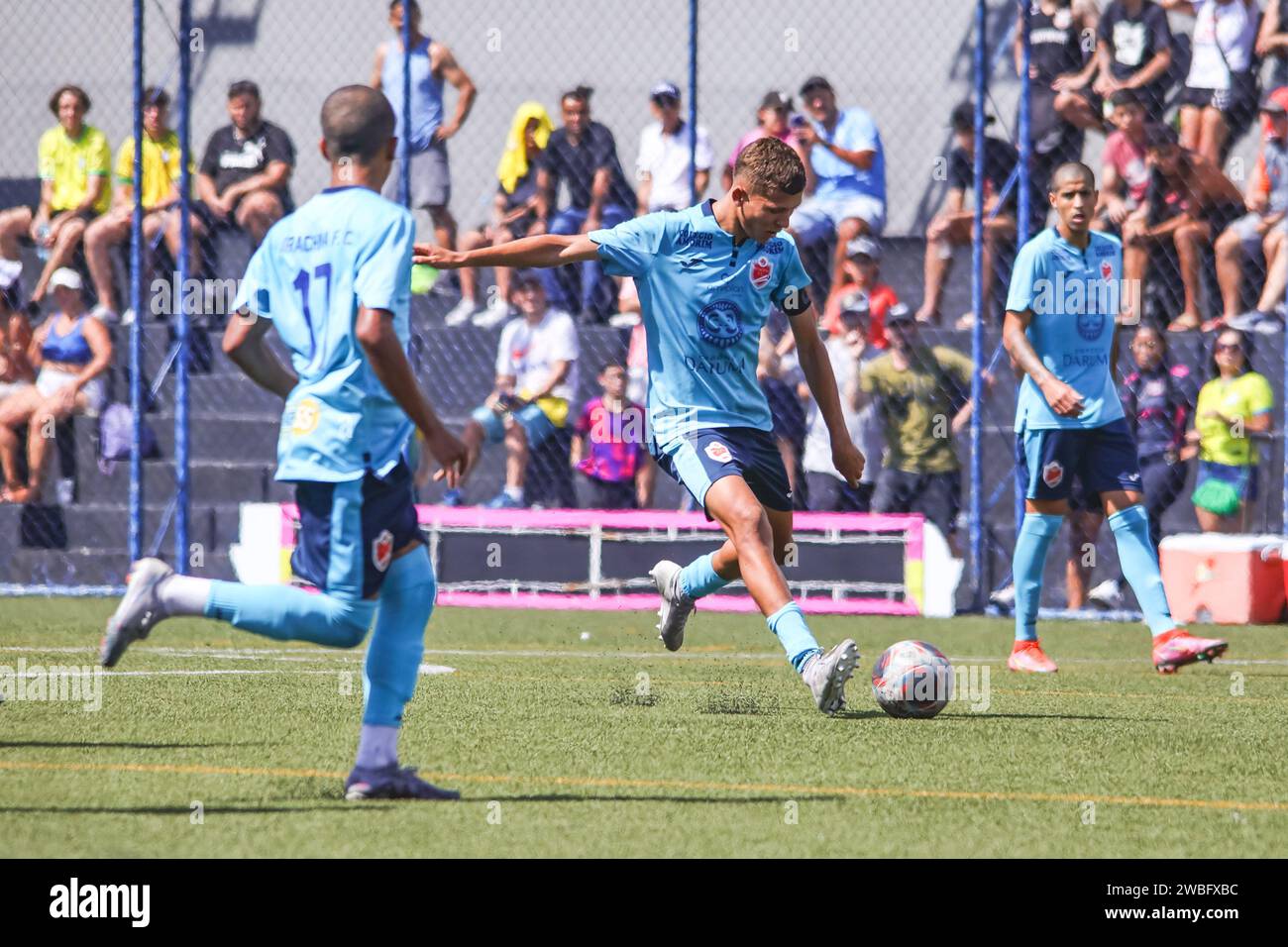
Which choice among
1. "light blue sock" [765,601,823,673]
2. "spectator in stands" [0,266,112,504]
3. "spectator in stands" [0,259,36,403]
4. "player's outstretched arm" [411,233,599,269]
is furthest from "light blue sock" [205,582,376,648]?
"spectator in stands" [0,259,36,403]

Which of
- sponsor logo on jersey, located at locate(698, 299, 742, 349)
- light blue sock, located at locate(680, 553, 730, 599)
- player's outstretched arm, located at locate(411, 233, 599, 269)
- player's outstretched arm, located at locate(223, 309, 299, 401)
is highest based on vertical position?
player's outstretched arm, located at locate(411, 233, 599, 269)

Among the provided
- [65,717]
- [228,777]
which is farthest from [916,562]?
[228,777]

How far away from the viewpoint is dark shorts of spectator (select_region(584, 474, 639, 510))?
589 inches

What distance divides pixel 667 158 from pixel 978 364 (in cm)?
313

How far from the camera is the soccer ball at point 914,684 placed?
26.0 ft

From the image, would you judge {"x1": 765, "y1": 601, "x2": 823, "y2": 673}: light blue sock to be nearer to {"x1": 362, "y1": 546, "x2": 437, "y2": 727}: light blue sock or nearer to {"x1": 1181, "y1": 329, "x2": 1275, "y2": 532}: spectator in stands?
{"x1": 362, "y1": 546, "x2": 437, "y2": 727}: light blue sock

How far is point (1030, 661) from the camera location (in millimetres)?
10250

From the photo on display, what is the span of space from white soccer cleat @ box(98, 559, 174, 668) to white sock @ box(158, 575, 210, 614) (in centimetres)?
2

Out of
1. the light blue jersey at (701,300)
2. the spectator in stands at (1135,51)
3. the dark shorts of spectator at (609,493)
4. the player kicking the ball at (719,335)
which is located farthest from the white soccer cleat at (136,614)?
the spectator in stands at (1135,51)

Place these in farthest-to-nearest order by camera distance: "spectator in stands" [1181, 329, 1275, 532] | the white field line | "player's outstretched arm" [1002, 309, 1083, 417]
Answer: "spectator in stands" [1181, 329, 1275, 532] < the white field line < "player's outstretched arm" [1002, 309, 1083, 417]

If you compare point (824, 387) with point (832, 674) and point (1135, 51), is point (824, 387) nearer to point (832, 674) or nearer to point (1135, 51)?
point (832, 674)

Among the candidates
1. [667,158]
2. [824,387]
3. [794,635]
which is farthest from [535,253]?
[667,158]

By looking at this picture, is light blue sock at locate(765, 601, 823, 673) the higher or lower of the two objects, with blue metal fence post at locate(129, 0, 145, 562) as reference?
lower

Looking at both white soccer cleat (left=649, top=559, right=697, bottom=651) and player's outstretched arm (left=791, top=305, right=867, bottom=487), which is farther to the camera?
white soccer cleat (left=649, top=559, right=697, bottom=651)
